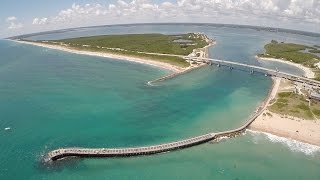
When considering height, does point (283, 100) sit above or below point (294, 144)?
above

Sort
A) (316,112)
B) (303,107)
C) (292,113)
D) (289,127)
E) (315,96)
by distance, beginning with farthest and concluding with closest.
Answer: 1. (315,96)
2. (303,107)
3. (316,112)
4. (292,113)
5. (289,127)

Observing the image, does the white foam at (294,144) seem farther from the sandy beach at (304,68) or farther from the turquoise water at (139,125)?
the sandy beach at (304,68)

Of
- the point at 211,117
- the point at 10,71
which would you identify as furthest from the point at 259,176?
the point at 10,71

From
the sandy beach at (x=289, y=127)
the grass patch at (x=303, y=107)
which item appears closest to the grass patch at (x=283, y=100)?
the grass patch at (x=303, y=107)

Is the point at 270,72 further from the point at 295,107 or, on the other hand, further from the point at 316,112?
the point at 316,112

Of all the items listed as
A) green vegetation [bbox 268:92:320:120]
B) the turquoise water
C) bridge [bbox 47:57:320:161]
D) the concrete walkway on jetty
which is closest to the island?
green vegetation [bbox 268:92:320:120]

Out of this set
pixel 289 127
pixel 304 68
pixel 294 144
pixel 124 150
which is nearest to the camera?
pixel 124 150

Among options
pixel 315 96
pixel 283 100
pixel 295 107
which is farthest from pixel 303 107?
pixel 315 96

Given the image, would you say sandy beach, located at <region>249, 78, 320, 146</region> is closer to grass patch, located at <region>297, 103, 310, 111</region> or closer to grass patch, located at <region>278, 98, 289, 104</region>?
grass patch, located at <region>297, 103, 310, 111</region>
